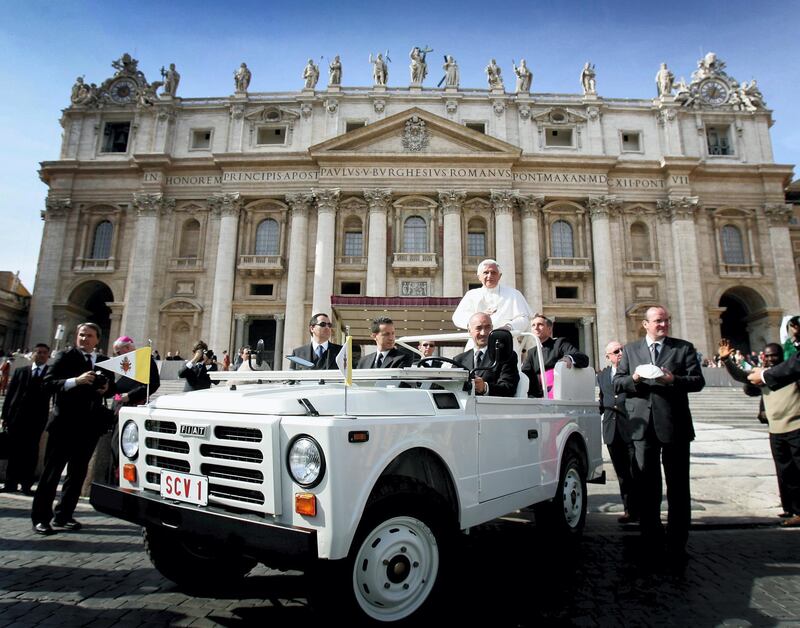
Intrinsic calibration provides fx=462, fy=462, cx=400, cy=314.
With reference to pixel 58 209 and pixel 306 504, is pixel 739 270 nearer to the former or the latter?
pixel 306 504

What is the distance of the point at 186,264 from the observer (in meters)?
30.2

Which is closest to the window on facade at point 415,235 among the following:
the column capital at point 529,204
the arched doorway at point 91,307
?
the column capital at point 529,204

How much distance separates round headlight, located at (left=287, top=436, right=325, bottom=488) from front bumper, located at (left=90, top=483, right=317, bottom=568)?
242mm

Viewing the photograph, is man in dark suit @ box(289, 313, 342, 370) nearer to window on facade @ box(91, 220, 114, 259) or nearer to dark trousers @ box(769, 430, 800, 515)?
dark trousers @ box(769, 430, 800, 515)

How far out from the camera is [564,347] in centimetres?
596

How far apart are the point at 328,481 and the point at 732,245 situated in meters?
36.2

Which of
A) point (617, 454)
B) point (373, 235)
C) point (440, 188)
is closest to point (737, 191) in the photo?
point (440, 188)

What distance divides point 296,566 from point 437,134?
101 ft

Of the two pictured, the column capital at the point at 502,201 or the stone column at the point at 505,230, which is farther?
the column capital at the point at 502,201

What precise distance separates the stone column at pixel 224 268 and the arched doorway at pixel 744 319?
31.1 m

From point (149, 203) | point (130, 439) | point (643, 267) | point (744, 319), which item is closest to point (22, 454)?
point (130, 439)

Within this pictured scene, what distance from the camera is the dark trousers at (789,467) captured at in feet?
18.6

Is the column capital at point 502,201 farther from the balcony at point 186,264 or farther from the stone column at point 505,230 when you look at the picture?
the balcony at point 186,264

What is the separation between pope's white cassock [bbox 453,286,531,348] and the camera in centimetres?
547
